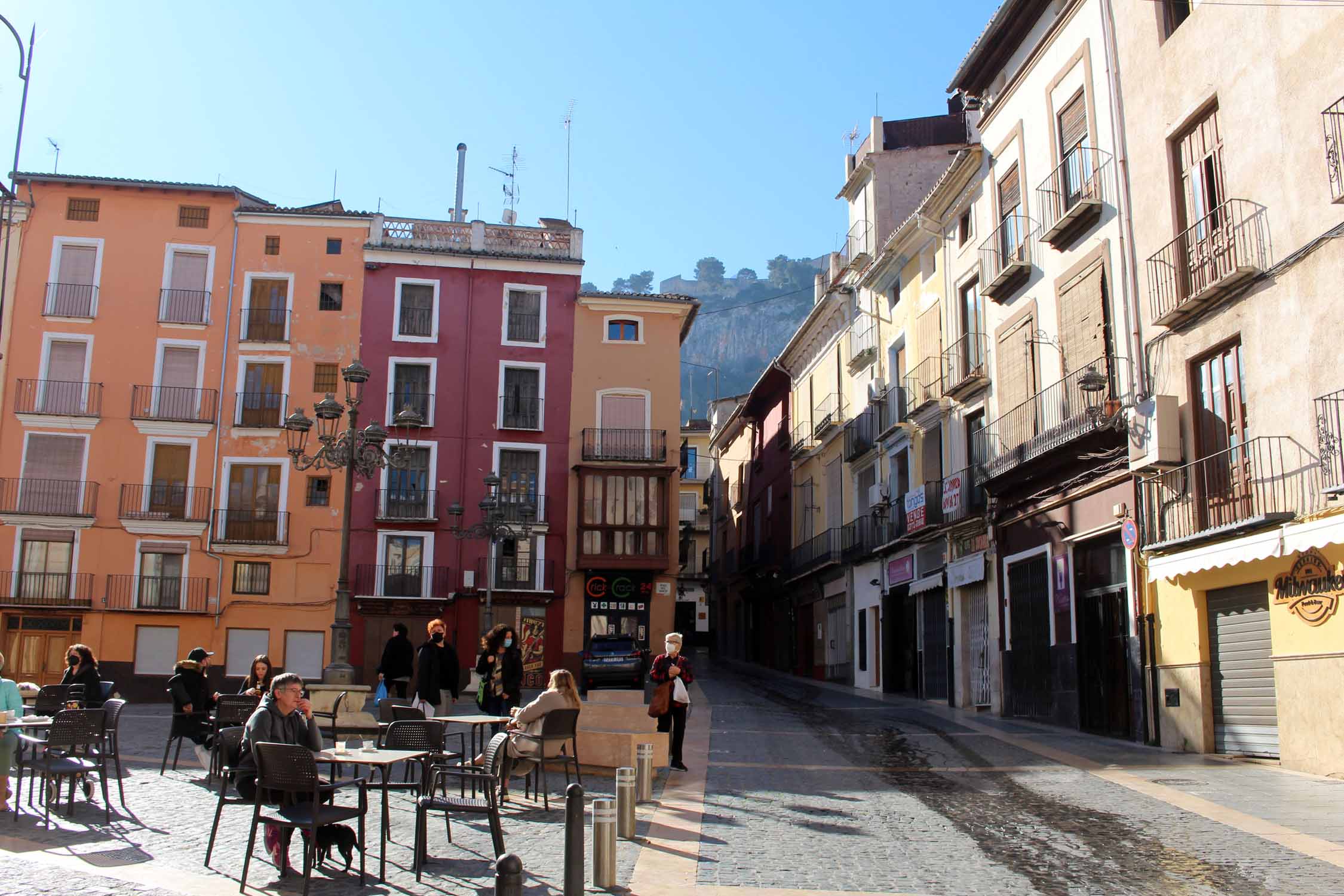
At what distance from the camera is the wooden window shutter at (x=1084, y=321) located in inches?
731

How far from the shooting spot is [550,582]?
3578cm

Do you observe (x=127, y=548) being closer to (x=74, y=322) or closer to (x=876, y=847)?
(x=74, y=322)

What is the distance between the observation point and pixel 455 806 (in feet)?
28.9

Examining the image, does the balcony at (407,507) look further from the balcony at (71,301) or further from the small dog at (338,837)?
the small dog at (338,837)

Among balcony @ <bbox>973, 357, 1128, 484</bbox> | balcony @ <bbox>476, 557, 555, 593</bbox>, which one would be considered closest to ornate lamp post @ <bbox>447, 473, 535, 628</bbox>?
balcony @ <bbox>476, 557, 555, 593</bbox>

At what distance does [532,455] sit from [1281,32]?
2631cm

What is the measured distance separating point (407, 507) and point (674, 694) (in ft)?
75.7

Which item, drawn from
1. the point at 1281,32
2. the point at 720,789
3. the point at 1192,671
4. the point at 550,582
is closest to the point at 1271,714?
the point at 1192,671

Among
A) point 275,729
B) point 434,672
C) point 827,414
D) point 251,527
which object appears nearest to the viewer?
point 275,729

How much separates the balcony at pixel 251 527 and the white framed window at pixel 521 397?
23.4 feet

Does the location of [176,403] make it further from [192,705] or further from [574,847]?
[574,847]

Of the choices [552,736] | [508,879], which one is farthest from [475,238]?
[508,879]

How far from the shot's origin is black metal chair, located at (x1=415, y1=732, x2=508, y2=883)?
820 cm

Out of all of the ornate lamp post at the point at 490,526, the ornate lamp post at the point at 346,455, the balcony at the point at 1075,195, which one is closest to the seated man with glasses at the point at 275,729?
the ornate lamp post at the point at 346,455
